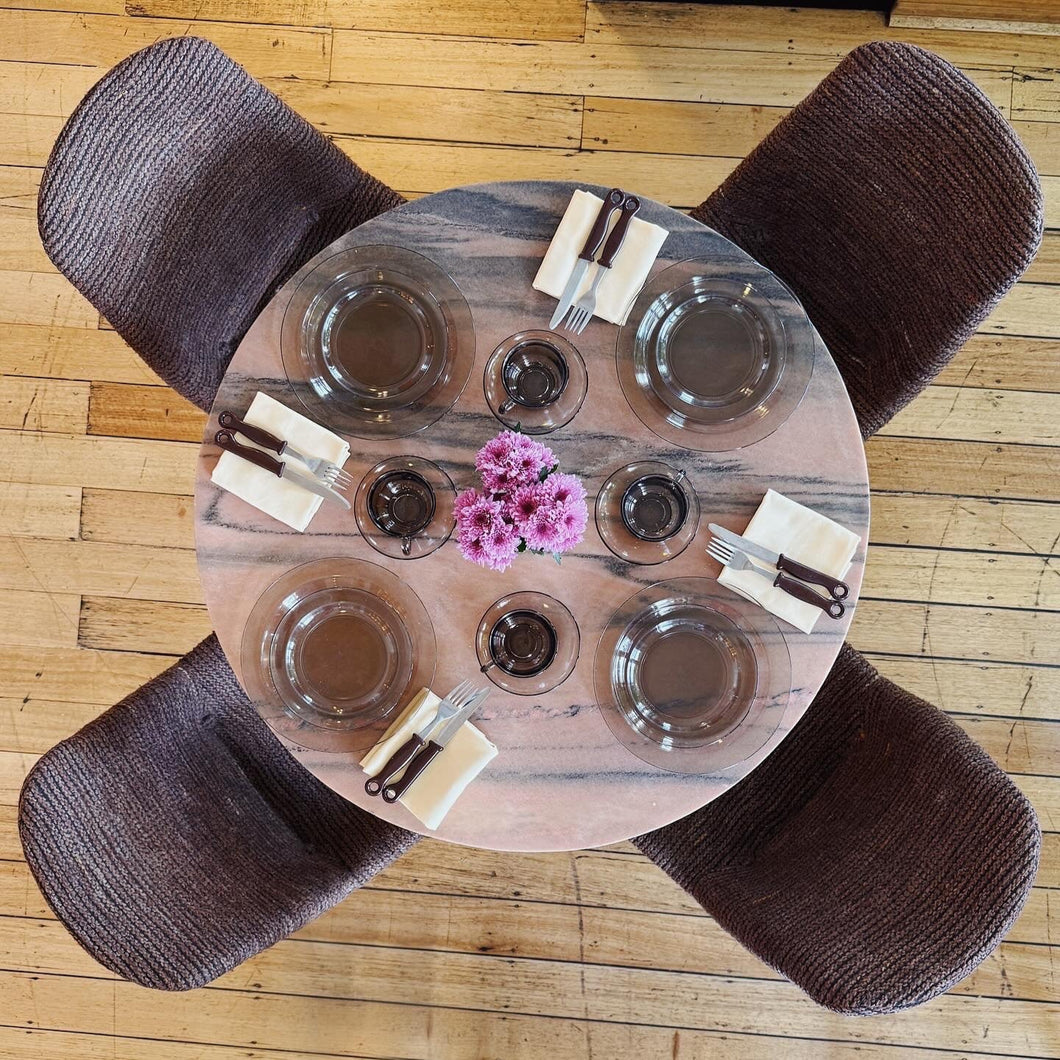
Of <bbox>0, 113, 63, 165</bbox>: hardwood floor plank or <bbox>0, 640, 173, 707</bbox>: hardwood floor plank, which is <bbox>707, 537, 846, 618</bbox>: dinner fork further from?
<bbox>0, 113, 63, 165</bbox>: hardwood floor plank

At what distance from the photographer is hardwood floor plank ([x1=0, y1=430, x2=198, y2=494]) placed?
7.17 ft

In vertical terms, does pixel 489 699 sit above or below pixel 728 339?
below

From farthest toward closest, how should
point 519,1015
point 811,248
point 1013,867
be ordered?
point 519,1015 < point 811,248 < point 1013,867

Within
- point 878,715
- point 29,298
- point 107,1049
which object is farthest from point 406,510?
point 107,1049

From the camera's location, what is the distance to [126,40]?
221 centimetres

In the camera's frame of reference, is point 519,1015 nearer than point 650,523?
No

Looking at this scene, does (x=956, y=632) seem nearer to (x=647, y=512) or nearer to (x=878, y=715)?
(x=878, y=715)

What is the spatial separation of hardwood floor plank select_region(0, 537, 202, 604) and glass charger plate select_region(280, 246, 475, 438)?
1.00m

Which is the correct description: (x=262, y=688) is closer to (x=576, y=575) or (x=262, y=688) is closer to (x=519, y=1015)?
(x=576, y=575)

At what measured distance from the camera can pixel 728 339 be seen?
131 cm

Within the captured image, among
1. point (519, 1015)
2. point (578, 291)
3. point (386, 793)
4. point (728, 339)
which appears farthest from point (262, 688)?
point (519, 1015)

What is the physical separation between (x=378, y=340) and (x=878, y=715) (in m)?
1.00

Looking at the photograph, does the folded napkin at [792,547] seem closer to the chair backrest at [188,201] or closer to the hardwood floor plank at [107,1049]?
the chair backrest at [188,201]

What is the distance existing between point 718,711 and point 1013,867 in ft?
1.48
